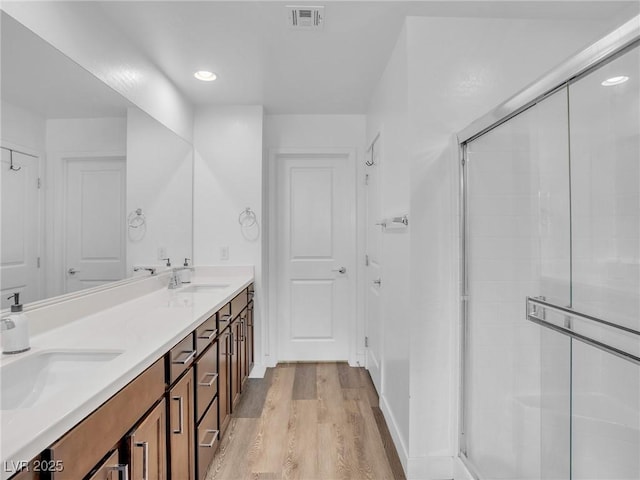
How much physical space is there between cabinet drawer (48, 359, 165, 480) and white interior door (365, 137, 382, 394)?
6.22 feet

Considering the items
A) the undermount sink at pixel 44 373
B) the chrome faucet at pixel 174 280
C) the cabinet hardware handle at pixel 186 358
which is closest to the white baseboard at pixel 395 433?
the cabinet hardware handle at pixel 186 358

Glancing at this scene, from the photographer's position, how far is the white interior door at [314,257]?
3650mm

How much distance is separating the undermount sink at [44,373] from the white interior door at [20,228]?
0.34 meters

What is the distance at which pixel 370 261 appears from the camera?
3.34 metres

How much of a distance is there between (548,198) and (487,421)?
3.50 feet

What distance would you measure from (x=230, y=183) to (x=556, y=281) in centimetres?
259

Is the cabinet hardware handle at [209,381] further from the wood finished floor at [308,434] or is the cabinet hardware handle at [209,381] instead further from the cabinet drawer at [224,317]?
the wood finished floor at [308,434]

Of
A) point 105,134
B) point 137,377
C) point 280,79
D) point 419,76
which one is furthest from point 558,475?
point 280,79

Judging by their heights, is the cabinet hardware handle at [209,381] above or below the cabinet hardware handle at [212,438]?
above

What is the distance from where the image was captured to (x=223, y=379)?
7.15 feet

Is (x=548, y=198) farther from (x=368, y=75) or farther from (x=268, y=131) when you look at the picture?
(x=268, y=131)

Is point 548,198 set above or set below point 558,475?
above

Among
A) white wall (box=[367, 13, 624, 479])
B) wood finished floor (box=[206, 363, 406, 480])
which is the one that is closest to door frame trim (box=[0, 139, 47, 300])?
wood finished floor (box=[206, 363, 406, 480])

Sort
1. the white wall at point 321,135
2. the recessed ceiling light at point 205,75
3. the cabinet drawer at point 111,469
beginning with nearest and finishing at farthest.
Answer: the cabinet drawer at point 111,469
the recessed ceiling light at point 205,75
the white wall at point 321,135
